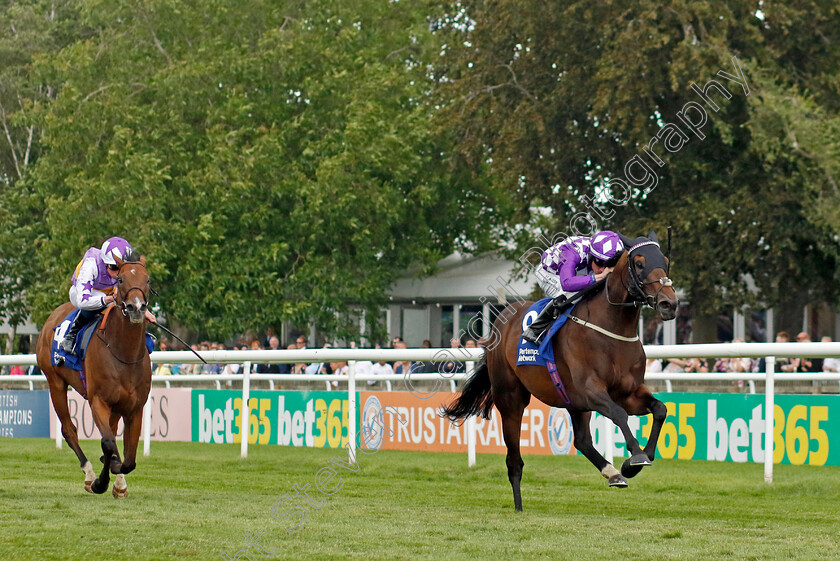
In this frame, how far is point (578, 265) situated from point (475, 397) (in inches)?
48.7

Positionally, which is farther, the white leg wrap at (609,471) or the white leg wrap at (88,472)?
the white leg wrap at (88,472)

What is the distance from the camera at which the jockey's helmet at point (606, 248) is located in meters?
6.59

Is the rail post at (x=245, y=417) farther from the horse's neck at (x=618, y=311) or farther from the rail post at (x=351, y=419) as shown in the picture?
the horse's neck at (x=618, y=311)

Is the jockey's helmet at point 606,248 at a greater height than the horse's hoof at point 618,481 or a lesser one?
greater

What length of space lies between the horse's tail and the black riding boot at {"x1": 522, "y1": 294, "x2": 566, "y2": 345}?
81cm

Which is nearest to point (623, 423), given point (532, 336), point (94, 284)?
point (532, 336)

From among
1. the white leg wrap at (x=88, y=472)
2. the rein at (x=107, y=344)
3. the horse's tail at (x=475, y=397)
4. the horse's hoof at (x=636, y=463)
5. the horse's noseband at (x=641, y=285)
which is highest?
the horse's noseband at (x=641, y=285)

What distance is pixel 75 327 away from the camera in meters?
7.80

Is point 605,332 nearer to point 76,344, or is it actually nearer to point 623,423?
point 623,423

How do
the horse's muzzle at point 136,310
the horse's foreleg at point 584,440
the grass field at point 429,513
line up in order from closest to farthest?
the grass field at point 429,513 → the horse's foreleg at point 584,440 → the horse's muzzle at point 136,310

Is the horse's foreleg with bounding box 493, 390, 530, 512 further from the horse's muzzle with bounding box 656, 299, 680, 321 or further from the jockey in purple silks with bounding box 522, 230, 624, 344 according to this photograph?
the horse's muzzle with bounding box 656, 299, 680, 321

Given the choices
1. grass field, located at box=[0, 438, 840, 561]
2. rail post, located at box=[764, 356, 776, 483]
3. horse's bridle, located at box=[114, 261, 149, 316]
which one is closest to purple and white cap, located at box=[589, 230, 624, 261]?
grass field, located at box=[0, 438, 840, 561]

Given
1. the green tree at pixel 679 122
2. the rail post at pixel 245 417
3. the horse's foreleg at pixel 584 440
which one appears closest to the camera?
the horse's foreleg at pixel 584 440

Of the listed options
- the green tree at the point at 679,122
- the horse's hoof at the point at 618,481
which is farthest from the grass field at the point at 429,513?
the green tree at the point at 679,122
